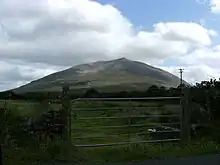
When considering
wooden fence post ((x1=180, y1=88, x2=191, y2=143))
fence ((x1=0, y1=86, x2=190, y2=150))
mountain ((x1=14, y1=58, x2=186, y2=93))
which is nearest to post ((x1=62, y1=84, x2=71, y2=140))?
fence ((x1=0, y1=86, x2=190, y2=150))

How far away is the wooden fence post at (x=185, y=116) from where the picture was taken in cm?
1230

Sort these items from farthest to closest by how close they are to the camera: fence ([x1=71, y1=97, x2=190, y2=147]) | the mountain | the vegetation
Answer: the mountain, fence ([x1=71, y1=97, x2=190, y2=147]), the vegetation

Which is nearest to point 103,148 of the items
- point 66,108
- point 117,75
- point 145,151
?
point 145,151

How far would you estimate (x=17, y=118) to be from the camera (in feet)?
31.1

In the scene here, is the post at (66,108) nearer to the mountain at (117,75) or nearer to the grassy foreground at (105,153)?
the grassy foreground at (105,153)

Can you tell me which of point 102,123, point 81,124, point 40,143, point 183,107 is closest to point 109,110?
point 102,123

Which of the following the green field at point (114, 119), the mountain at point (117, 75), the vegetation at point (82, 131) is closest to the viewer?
the vegetation at point (82, 131)

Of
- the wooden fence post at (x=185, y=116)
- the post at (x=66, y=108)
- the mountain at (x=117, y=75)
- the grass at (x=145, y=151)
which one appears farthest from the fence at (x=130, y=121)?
the mountain at (x=117, y=75)

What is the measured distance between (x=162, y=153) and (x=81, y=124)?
86.4 inches

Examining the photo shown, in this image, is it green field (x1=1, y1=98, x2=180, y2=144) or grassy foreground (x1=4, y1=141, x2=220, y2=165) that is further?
green field (x1=1, y1=98, x2=180, y2=144)

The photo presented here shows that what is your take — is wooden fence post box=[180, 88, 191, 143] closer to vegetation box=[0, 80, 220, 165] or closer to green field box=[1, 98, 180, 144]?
vegetation box=[0, 80, 220, 165]

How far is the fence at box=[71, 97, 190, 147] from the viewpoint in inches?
449

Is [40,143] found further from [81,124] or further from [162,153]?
[162,153]

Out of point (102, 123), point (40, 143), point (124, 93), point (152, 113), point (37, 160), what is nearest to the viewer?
point (37, 160)
